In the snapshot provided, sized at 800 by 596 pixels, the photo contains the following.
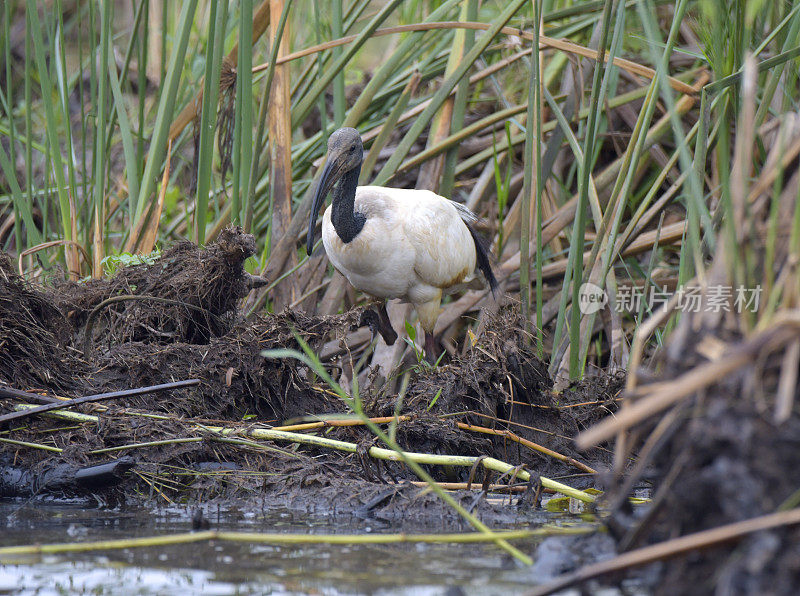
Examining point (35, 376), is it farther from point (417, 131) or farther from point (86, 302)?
point (417, 131)

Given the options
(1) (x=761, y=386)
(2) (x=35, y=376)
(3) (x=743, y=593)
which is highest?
(1) (x=761, y=386)

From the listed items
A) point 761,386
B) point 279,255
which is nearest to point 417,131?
point 279,255

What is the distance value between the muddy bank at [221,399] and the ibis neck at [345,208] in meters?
0.61

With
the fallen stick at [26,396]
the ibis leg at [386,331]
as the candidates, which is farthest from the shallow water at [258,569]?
the ibis leg at [386,331]

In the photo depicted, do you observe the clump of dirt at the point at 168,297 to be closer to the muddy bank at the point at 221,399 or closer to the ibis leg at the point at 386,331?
the muddy bank at the point at 221,399

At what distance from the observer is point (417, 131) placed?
13.9ft

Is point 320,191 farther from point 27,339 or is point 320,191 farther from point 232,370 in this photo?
point 27,339

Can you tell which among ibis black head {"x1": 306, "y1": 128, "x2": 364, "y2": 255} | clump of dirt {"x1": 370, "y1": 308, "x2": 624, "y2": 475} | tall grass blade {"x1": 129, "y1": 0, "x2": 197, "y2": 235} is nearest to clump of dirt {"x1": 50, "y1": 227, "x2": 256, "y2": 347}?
A: tall grass blade {"x1": 129, "y1": 0, "x2": 197, "y2": 235}

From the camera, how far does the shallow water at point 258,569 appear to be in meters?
1.81

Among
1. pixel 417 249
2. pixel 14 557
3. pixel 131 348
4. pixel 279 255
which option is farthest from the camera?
pixel 417 249

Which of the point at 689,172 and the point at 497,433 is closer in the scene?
the point at 689,172

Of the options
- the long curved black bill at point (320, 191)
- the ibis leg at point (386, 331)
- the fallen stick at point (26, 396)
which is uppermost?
the long curved black bill at point (320, 191)

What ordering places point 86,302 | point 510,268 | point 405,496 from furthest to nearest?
1. point 510,268
2. point 86,302
3. point 405,496

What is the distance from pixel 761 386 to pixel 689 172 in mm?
436
